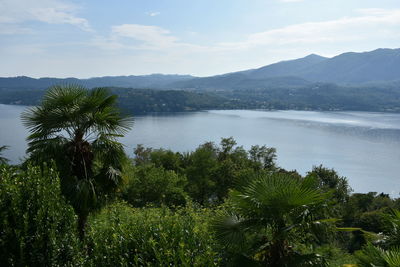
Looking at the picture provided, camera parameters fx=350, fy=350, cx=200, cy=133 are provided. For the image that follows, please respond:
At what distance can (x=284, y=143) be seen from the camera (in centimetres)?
9369

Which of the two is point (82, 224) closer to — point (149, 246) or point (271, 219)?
point (149, 246)

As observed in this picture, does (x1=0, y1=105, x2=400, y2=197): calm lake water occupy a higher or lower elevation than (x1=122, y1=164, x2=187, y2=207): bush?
lower

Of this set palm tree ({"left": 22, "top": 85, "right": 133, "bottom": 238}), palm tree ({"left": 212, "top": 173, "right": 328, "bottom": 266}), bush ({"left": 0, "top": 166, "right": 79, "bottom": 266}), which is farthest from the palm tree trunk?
palm tree ({"left": 212, "top": 173, "right": 328, "bottom": 266})

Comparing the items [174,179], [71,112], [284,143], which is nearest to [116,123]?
[71,112]

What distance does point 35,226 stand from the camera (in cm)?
582

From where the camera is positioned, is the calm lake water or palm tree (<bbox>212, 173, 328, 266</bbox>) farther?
the calm lake water

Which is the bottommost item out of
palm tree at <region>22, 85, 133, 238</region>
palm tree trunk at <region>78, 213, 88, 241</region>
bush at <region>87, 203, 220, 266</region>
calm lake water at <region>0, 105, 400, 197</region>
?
calm lake water at <region>0, 105, 400, 197</region>

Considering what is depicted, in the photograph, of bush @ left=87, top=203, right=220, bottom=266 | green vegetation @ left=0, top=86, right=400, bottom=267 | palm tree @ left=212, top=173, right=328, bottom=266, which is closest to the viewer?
bush @ left=87, top=203, right=220, bottom=266

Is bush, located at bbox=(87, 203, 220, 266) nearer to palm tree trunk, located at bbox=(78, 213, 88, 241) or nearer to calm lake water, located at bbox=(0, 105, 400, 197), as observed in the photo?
palm tree trunk, located at bbox=(78, 213, 88, 241)

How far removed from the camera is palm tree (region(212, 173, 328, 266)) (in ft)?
19.0

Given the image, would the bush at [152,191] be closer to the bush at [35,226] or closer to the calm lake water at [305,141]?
the bush at [35,226]

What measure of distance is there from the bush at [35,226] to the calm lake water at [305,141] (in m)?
53.9

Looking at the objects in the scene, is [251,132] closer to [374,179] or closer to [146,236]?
[374,179]

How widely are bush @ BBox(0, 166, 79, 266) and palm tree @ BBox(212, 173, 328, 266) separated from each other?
2.62 metres
